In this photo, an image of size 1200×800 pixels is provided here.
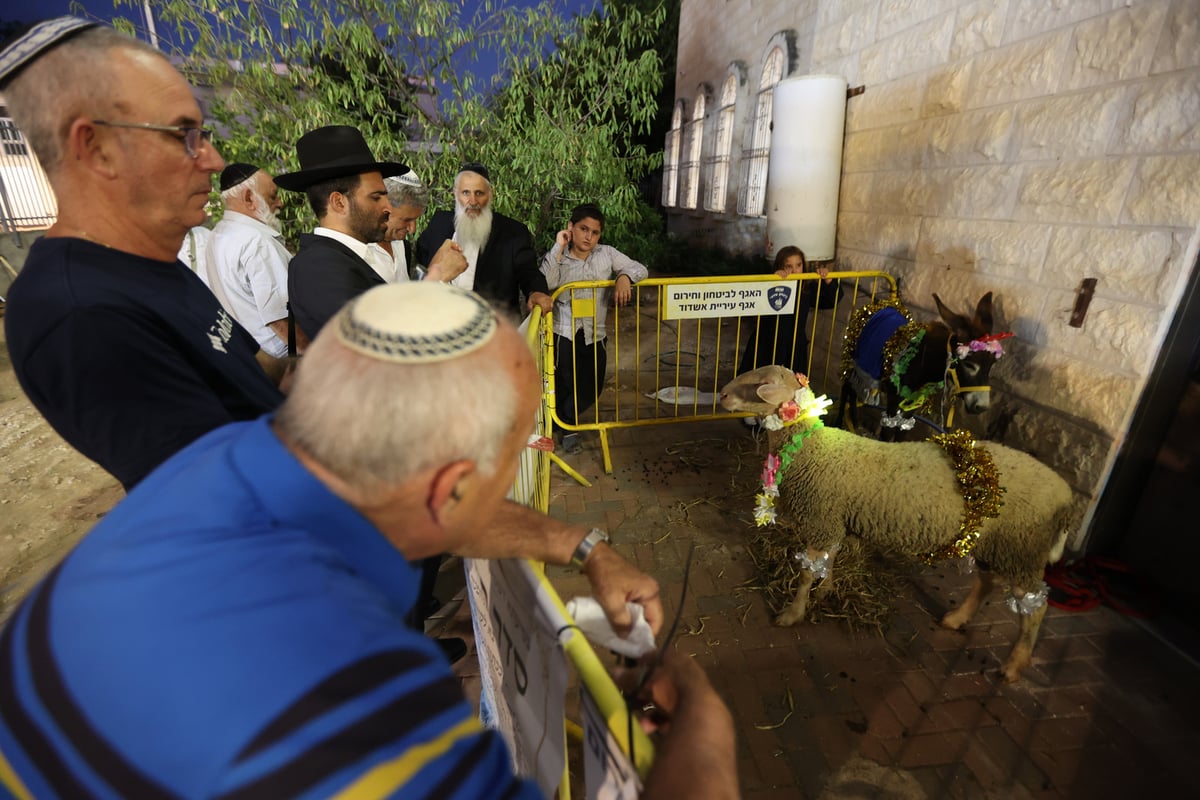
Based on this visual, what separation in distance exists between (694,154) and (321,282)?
13.3 metres

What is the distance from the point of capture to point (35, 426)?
6.06m

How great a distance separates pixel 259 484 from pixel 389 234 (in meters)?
3.17

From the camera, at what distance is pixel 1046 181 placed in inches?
145

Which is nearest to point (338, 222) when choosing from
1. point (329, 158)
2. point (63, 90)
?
point (329, 158)

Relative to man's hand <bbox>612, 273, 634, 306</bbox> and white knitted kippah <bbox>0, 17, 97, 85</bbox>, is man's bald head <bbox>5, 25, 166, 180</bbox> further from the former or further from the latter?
man's hand <bbox>612, 273, 634, 306</bbox>

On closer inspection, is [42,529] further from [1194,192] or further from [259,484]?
[1194,192]

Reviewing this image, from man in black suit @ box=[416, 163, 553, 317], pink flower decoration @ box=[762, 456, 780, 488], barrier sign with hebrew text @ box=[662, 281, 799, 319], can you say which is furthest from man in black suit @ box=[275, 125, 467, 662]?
barrier sign with hebrew text @ box=[662, 281, 799, 319]

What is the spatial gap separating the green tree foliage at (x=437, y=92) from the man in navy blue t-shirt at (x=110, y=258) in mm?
6276

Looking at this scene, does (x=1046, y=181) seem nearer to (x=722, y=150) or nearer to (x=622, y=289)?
(x=622, y=289)

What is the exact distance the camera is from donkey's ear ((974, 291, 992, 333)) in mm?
3582

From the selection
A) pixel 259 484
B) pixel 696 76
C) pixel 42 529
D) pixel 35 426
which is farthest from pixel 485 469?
pixel 696 76

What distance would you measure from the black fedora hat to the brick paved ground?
2553mm

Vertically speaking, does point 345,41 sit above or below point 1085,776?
above

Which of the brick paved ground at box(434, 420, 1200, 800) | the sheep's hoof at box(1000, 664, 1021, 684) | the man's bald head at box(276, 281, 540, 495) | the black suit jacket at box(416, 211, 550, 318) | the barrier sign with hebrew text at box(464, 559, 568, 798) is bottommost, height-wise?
the brick paved ground at box(434, 420, 1200, 800)
